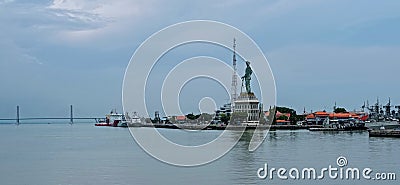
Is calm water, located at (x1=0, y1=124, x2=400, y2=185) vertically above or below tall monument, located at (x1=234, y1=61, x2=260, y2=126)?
below

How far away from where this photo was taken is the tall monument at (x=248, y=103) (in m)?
54.2

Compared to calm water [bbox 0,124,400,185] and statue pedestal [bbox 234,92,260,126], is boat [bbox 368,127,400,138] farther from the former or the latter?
statue pedestal [bbox 234,92,260,126]

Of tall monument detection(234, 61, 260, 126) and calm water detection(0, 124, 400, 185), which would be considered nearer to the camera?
calm water detection(0, 124, 400, 185)

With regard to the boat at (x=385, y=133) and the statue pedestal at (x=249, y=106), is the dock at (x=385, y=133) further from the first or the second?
the statue pedestal at (x=249, y=106)

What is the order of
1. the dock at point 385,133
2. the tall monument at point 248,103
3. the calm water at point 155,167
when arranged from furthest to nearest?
1. the tall monument at point 248,103
2. the dock at point 385,133
3. the calm water at point 155,167

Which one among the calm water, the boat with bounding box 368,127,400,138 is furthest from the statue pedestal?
the calm water

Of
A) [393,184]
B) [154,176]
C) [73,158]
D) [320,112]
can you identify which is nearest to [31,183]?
[154,176]

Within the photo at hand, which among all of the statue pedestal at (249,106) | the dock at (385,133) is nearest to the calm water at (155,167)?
the dock at (385,133)

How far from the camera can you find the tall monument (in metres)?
54.2

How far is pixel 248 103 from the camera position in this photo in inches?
2170

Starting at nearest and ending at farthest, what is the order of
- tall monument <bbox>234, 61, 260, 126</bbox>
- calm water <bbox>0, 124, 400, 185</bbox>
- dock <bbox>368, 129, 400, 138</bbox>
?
calm water <bbox>0, 124, 400, 185</bbox> → dock <bbox>368, 129, 400, 138</bbox> → tall monument <bbox>234, 61, 260, 126</bbox>

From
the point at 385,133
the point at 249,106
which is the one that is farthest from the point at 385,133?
the point at 249,106

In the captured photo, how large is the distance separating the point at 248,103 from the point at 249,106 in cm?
37

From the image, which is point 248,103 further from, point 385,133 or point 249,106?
point 385,133
